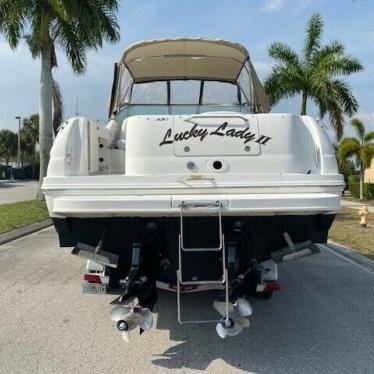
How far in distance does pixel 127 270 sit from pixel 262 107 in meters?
3.27

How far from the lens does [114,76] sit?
681 centimetres

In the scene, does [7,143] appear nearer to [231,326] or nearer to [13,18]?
[13,18]

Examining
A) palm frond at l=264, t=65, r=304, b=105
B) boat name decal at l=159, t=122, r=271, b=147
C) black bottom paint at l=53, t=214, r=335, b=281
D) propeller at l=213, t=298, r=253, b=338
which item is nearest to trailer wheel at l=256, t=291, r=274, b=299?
black bottom paint at l=53, t=214, r=335, b=281

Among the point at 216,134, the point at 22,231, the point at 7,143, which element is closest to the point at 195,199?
the point at 216,134

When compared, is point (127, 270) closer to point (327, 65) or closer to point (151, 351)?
point (151, 351)

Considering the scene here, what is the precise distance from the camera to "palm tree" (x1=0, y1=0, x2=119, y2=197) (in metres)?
16.9

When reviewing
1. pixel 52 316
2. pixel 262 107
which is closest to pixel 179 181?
pixel 52 316

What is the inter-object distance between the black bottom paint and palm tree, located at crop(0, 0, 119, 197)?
13.3 m

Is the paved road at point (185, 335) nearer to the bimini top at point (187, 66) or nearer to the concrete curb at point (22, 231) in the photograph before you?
the bimini top at point (187, 66)

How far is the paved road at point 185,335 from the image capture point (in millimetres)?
3799

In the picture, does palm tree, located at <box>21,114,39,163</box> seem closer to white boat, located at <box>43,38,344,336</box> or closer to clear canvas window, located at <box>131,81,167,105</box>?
clear canvas window, located at <box>131,81,167,105</box>

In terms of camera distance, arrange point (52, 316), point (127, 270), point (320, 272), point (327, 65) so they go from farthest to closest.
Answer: point (327, 65)
point (320, 272)
point (52, 316)
point (127, 270)

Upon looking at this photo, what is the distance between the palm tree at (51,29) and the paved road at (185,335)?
12195mm

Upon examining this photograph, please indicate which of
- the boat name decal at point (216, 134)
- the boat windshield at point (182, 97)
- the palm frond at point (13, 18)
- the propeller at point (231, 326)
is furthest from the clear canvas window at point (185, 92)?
the palm frond at point (13, 18)
